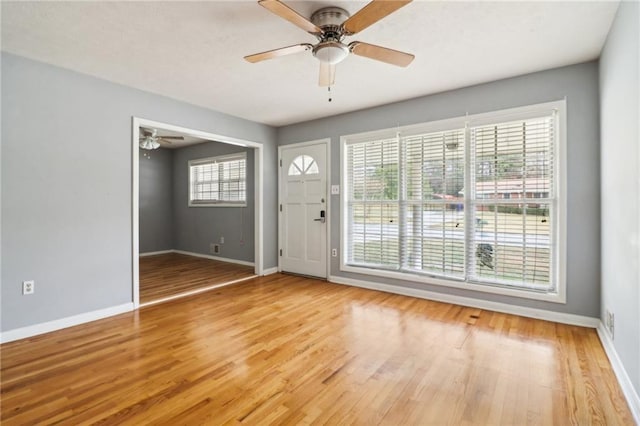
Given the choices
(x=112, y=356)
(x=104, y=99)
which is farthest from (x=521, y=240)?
(x=104, y=99)

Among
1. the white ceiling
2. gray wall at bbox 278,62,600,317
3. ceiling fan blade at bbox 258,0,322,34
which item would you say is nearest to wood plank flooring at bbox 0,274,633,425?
gray wall at bbox 278,62,600,317

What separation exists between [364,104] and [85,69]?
10.3 ft

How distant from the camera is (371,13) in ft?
5.93

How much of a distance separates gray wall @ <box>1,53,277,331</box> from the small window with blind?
2.54 meters

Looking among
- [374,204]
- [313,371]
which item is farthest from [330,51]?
[374,204]

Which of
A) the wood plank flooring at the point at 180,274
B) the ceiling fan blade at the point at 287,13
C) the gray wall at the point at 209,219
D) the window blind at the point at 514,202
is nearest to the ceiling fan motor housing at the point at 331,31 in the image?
the ceiling fan blade at the point at 287,13

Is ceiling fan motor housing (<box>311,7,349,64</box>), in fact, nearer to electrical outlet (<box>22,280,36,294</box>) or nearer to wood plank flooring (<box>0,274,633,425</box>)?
wood plank flooring (<box>0,274,633,425</box>)

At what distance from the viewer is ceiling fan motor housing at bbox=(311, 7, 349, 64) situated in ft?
7.00

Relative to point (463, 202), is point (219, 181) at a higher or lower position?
higher

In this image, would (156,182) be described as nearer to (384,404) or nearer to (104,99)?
(104,99)

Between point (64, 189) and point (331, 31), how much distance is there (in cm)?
292

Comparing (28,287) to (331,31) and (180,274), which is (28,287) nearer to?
(180,274)

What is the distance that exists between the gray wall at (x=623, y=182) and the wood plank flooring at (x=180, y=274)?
439 centimetres

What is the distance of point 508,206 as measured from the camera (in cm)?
332
